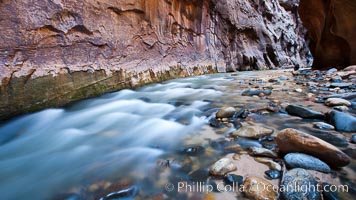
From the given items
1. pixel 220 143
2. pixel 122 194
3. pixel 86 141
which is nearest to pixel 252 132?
pixel 220 143

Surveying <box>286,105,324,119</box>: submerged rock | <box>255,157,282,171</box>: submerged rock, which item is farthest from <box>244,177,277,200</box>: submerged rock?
<box>286,105,324,119</box>: submerged rock

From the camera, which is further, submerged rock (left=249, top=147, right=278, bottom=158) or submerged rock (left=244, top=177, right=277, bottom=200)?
submerged rock (left=249, top=147, right=278, bottom=158)

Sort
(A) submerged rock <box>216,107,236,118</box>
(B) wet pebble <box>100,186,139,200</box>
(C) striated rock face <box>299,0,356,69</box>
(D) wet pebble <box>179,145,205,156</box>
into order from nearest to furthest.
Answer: (B) wet pebble <box>100,186,139,200</box>, (D) wet pebble <box>179,145,205,156</box>, (A) submerged rock <box>216,107,236,118</box>, (C) striated rock face <box>299,0,356,69</box>

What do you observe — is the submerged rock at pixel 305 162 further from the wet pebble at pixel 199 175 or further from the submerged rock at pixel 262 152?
the wet pebble at pixel 199 175

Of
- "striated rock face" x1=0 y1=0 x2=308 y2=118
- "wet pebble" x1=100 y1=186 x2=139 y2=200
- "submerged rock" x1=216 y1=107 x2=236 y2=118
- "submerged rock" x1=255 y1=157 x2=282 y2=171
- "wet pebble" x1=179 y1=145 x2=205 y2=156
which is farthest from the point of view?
"striated rock face" x1=0 y1=0 x2=308 y2=118

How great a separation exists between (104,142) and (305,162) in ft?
4.52

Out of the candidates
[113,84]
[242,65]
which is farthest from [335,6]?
[113,84]

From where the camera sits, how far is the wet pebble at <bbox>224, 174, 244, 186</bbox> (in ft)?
3.36

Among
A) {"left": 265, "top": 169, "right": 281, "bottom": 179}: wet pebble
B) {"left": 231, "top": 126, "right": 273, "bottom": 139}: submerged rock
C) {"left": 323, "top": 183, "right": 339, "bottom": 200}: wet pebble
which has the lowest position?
{"left": 323, "top": 183, "right": 339, "bottom": 200}: wet pebble

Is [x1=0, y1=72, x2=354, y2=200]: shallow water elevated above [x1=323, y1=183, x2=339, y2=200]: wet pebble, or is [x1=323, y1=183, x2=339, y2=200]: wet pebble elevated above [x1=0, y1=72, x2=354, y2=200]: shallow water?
[x1=0, y1=72, x2=354, y2=200]: shallow water

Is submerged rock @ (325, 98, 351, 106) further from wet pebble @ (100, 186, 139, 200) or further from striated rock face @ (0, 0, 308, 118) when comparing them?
striated rock face @ (0, 0, 308, 118)

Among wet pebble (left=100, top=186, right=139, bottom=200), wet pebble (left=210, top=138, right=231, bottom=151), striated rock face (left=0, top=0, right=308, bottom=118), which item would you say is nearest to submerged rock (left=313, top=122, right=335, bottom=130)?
wet pebble (left=210, top=138, right=231, bottom=151)

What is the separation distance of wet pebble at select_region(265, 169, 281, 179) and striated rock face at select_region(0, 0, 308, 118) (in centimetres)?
253

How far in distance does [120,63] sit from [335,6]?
6.03 m
